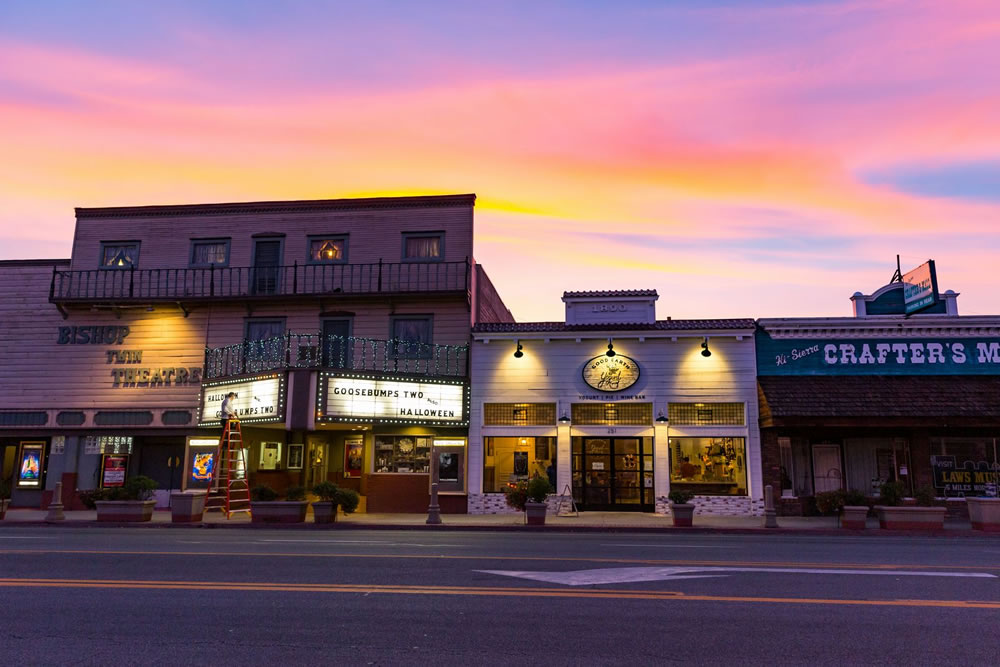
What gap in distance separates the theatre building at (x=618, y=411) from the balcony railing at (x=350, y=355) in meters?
1.09

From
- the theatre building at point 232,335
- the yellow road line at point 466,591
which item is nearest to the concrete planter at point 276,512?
the theatre building at point 232,335

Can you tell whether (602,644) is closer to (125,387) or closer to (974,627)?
(974,627)

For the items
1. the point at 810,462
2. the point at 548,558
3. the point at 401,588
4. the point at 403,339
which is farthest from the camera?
the point at 403,339

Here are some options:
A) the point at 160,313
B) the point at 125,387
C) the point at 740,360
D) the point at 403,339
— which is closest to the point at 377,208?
the point at 403,339

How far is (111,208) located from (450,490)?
16.9 m

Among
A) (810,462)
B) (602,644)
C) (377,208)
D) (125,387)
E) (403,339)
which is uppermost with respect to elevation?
(377,208)

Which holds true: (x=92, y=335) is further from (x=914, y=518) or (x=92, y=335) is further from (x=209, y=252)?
(x=914, y=518)

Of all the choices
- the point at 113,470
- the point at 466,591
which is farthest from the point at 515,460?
the point at 466,591

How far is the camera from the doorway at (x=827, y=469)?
915 inches

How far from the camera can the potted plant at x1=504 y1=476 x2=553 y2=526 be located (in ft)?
64.8

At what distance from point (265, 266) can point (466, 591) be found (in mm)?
20526

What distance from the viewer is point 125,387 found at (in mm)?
26094

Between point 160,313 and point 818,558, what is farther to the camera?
point 160,313

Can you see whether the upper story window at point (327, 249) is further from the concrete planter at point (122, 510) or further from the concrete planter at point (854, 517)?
the concrete planter at point (854, 517)
